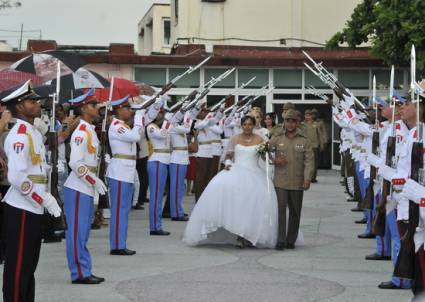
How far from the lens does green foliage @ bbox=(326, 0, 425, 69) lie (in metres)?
22.6

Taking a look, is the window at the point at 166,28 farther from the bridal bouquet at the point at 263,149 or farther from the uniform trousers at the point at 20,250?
the uniform trousers at the point at 20,250

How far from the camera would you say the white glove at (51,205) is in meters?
7.67

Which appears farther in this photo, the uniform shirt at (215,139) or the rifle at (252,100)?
the rifle at (252,100)

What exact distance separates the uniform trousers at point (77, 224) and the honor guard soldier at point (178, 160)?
601cm

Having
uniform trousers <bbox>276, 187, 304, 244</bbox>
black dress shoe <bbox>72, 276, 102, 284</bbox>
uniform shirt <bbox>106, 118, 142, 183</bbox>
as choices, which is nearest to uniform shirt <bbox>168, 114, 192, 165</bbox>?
uniform trousers <bbox>276, 187, 304, 244</bbox>

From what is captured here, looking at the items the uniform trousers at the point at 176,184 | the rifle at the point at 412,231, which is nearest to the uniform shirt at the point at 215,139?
the uniform trousers at the point at 176,184

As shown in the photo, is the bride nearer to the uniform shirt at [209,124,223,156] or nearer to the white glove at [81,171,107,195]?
the white glove at [81,171,107,195]

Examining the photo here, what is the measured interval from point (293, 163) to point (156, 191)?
8.50ft

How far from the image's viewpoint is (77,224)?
973cm

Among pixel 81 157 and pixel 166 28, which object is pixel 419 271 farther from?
pixel 166 28

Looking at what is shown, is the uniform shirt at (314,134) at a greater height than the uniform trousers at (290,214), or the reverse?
the uniform shirt at (314,134)

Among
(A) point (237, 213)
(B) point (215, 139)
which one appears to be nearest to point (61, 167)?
(A) point (237, 213)

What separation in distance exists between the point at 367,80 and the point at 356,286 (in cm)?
2082

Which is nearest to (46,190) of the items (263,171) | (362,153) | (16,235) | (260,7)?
(16,235)
